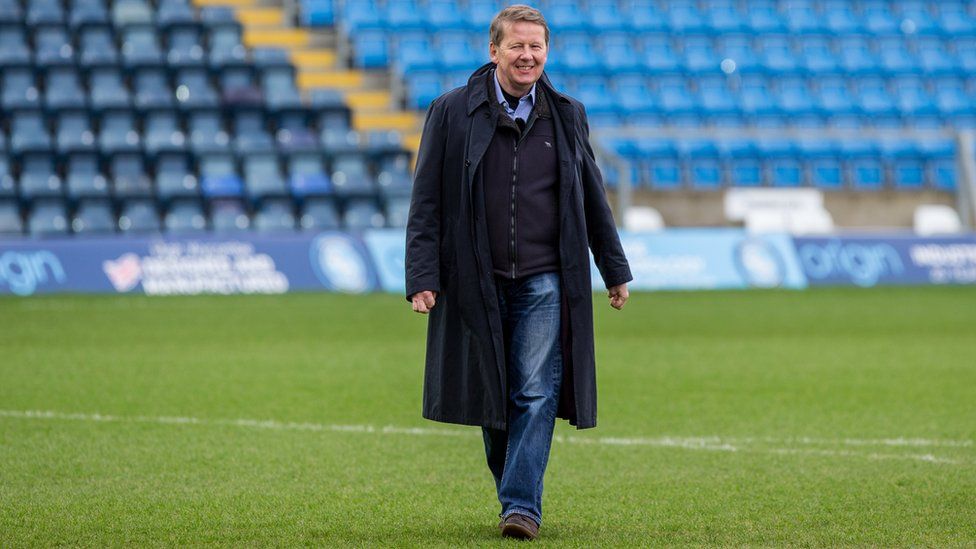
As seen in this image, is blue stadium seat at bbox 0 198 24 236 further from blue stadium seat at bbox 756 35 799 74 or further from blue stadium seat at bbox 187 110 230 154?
blue stadium seat at bbox 756 35 799 74

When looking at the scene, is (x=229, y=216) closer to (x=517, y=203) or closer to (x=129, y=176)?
(x=129, y=176)

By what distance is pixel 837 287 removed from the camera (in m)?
23.5

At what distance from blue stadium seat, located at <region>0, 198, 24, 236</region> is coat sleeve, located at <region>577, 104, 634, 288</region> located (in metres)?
18.4

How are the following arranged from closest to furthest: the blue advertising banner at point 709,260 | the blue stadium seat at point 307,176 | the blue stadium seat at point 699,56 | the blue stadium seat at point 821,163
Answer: the blue advertising banner at point 709,260 → the blue stadium seat at point 307,176 → the blue stadium seat at point 821,163 → the blue stadium seat at point 699,56

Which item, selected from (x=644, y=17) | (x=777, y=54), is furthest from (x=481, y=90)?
(x=777, y=54)

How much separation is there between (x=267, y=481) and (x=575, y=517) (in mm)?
1629

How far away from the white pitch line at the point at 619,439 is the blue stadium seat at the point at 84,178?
574 inches

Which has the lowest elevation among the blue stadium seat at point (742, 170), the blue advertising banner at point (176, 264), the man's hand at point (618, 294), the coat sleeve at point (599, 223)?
the blue advertising banner at point (176, 264)

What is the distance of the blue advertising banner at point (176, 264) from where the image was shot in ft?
67.7

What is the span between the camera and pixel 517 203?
5.60 metres

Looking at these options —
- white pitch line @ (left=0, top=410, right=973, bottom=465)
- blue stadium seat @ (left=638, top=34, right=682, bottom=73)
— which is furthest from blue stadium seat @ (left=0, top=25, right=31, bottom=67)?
white pitch line @ (left=0, top=410, right=973, bottom=465)

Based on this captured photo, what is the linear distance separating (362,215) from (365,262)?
8.42 feet

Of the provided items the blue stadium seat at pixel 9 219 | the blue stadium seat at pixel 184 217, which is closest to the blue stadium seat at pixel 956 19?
the blue stadium seat at pixel 184 217

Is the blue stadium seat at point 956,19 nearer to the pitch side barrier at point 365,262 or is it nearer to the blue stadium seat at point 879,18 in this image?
the blue stadium seat at point 879,18
